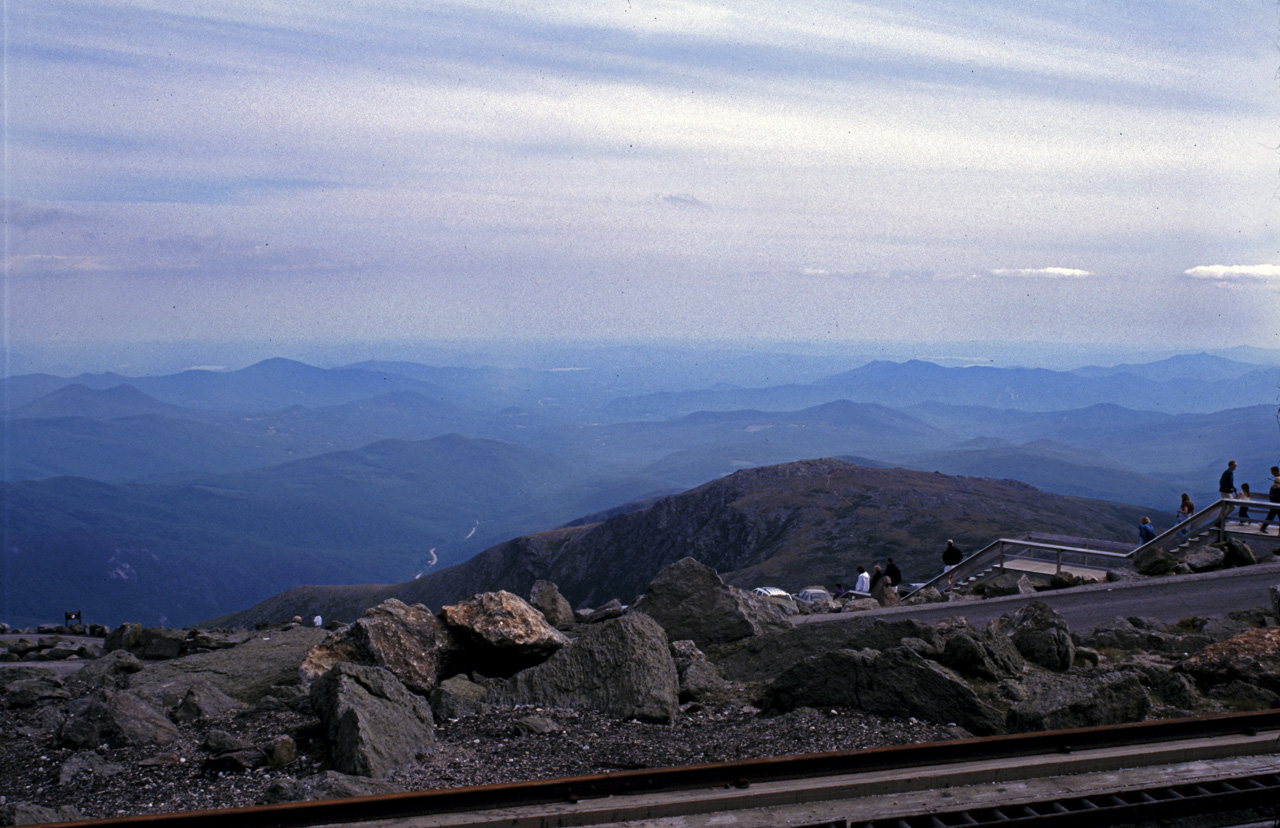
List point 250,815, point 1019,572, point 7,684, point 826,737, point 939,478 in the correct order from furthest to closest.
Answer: point 939,478 < point 1019,572 < point 7,684 < point 826,737 < point 250,815

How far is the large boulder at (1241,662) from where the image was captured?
10094 mm

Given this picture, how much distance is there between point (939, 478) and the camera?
→ 139 metres

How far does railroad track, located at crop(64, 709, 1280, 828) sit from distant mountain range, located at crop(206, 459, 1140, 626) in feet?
281

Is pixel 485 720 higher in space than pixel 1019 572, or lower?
higher

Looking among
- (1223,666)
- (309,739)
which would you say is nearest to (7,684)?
(309,739)

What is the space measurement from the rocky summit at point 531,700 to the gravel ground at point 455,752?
3 cm

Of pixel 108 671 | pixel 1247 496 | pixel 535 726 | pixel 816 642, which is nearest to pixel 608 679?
pixel 535 726

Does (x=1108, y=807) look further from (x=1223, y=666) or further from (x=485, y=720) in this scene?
(x=485, y=720)

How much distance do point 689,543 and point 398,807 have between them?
119039mm

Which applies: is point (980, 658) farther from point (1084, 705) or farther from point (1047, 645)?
point (1084, 705)

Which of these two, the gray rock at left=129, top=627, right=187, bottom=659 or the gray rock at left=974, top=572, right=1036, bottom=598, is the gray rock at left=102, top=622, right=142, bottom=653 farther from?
the gray rock at left=974, top=572, right=1036, bottom=598

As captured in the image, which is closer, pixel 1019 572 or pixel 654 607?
pixel 654 607

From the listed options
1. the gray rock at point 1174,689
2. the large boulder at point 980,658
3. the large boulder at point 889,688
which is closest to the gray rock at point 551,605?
the large boulder at point 889,688

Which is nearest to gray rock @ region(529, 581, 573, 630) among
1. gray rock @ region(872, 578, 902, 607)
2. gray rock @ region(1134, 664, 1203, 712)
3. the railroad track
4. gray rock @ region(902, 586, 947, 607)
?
gray rock @ region(872, 578, 902, 607)
